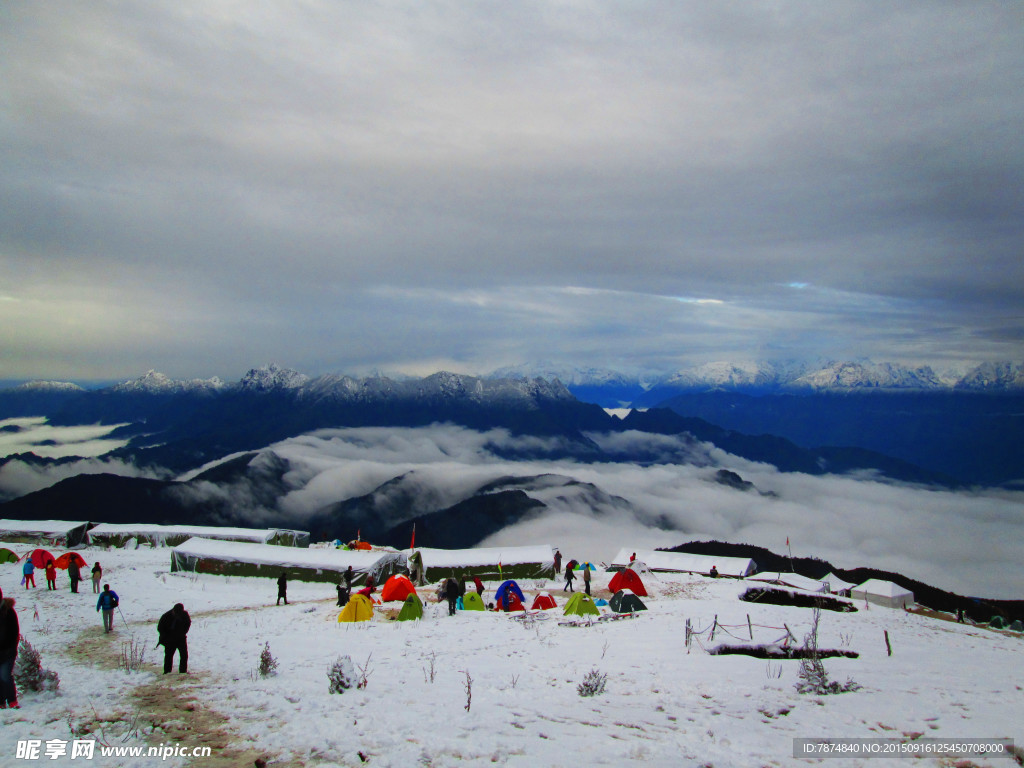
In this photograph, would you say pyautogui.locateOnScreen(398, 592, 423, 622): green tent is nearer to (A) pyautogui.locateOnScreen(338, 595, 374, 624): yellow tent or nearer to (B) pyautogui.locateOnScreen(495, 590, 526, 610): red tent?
(A) pyautogui.locateOnScreen(338, 595, 374, 624): yellow tent

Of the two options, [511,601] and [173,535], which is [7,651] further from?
[173,535]

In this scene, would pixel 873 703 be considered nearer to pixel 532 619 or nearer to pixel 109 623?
pixel 532 619

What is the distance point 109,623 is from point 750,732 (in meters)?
22.4

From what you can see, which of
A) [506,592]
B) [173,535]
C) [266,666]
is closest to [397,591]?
[506,592]

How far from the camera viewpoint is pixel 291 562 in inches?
1582

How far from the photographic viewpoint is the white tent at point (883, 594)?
177ft

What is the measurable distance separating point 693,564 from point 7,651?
5779 cm

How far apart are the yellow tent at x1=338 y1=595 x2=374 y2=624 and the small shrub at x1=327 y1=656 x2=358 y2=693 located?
1226 cm

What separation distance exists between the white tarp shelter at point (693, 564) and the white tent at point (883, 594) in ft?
33.9

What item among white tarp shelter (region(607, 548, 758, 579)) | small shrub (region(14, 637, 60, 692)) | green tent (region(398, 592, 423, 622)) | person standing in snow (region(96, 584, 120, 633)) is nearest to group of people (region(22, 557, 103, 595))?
person standing in snow (region(96, 584, 120, 633))

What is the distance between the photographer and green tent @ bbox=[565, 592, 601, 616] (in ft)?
84.9

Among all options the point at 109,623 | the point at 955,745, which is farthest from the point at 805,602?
the point at 109,623

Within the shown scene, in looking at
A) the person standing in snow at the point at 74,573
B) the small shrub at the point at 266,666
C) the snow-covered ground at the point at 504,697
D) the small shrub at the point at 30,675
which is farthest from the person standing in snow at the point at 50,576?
the small shrub at the point at 266,666

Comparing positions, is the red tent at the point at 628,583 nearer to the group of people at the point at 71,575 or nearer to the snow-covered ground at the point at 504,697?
the snow-covered ground at the point at 504,697
